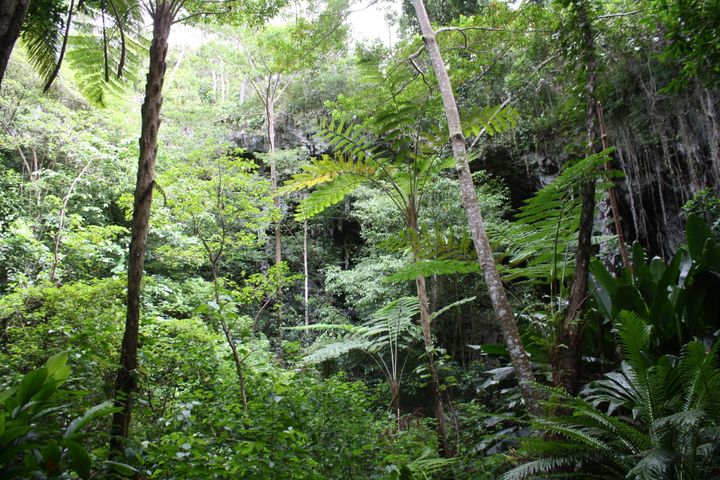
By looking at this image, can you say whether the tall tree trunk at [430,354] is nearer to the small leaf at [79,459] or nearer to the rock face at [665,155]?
the small leaf at [79,459]

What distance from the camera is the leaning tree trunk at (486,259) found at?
6.89ft

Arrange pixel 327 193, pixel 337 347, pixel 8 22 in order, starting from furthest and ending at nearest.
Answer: pixel 337 347 → pixel 327 193 → pixel 8 22

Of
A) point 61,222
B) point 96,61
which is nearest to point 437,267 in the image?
point 96,61

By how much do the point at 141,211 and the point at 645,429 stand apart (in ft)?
9.11

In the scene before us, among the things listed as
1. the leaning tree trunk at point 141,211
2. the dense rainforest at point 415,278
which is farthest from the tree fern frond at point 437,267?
the leaning tree trunk at point 141,211

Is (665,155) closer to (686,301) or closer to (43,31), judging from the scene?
(686,301)

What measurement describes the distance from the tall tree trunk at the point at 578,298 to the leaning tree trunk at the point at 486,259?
0.17 m

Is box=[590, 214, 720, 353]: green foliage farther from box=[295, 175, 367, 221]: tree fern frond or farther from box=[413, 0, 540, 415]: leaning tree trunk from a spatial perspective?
box=[295, 175, 367, 221]: tree fern frond

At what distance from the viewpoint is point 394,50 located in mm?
4957

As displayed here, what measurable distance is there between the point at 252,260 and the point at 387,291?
218 inches

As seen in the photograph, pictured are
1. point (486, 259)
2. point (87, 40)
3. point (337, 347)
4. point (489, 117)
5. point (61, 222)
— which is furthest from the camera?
point (61, 222)

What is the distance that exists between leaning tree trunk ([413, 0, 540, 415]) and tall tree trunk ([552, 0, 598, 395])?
167 mm

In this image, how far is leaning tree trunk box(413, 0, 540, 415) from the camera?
2100mm

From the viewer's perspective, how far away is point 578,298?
191 cm
